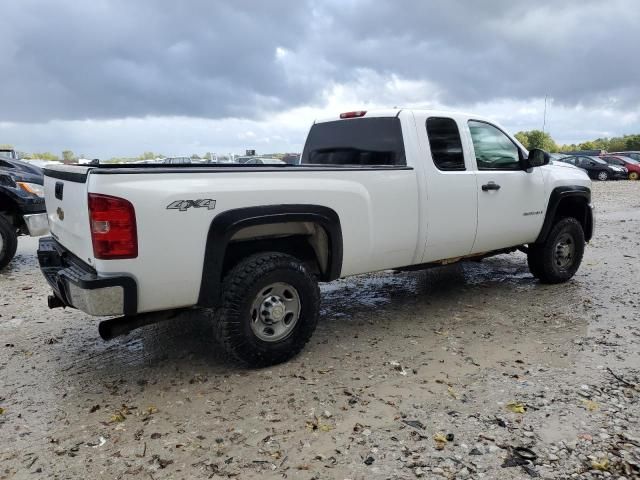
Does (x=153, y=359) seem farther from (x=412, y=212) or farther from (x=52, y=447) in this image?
(x=412, y=212)

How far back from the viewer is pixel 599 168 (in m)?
26.8

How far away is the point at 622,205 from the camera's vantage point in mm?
15047

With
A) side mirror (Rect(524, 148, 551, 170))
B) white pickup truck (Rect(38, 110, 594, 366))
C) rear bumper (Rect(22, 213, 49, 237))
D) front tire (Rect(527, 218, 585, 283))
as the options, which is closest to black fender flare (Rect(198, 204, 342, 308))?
white pickup truck (Rect(38, 110, 594, 366))

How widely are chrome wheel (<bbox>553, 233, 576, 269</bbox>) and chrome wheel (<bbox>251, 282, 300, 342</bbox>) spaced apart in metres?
3.74

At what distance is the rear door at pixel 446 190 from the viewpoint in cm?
451

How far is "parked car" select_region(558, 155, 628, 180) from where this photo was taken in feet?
87.7

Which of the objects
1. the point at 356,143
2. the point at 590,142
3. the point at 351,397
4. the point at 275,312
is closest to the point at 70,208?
the point at 275,312

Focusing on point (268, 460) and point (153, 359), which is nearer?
point (268, 460)

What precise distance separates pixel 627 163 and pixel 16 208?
29.2m

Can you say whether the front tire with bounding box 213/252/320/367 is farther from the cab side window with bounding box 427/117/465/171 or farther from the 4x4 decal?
the cab side window with bounding box 427/117/465/171

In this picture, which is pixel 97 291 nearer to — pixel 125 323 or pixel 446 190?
pixel 125 323

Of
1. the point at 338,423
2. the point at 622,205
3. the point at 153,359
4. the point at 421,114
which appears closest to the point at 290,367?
the point at 338,423

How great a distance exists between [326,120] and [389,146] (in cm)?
102


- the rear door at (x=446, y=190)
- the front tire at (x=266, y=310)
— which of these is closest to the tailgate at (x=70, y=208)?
the front tire at (x=266, y=310)
